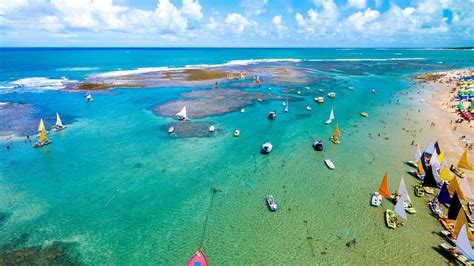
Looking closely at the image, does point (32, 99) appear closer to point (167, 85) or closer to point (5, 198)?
point (167, 85)

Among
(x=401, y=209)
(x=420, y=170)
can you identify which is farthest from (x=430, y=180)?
(x=401, y=209)

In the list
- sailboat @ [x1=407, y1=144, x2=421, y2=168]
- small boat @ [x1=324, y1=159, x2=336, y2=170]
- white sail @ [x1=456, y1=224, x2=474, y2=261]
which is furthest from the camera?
small boat @ [x1=324, y1=159, x2=336, y2=170]

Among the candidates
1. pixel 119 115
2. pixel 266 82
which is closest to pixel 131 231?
pixel 119 115

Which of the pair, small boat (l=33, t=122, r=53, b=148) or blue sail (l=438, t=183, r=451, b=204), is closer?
blue sail (l=438, t=183, r=451, b=204)

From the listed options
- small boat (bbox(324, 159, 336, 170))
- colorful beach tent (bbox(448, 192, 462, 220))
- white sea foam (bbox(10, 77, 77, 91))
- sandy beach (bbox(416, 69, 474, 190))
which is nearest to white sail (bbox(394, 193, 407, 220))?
colorful beach tent (bbox(448, 192, 462, 220))

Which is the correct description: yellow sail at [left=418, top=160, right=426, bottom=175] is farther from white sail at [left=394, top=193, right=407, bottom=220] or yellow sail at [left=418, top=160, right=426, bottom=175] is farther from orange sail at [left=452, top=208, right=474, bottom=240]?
orange sail at [left=452, top=208, right=474, bottom=240]

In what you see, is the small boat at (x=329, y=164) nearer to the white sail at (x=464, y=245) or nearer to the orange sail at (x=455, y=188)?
the orange sail at (x=455, y=188)
